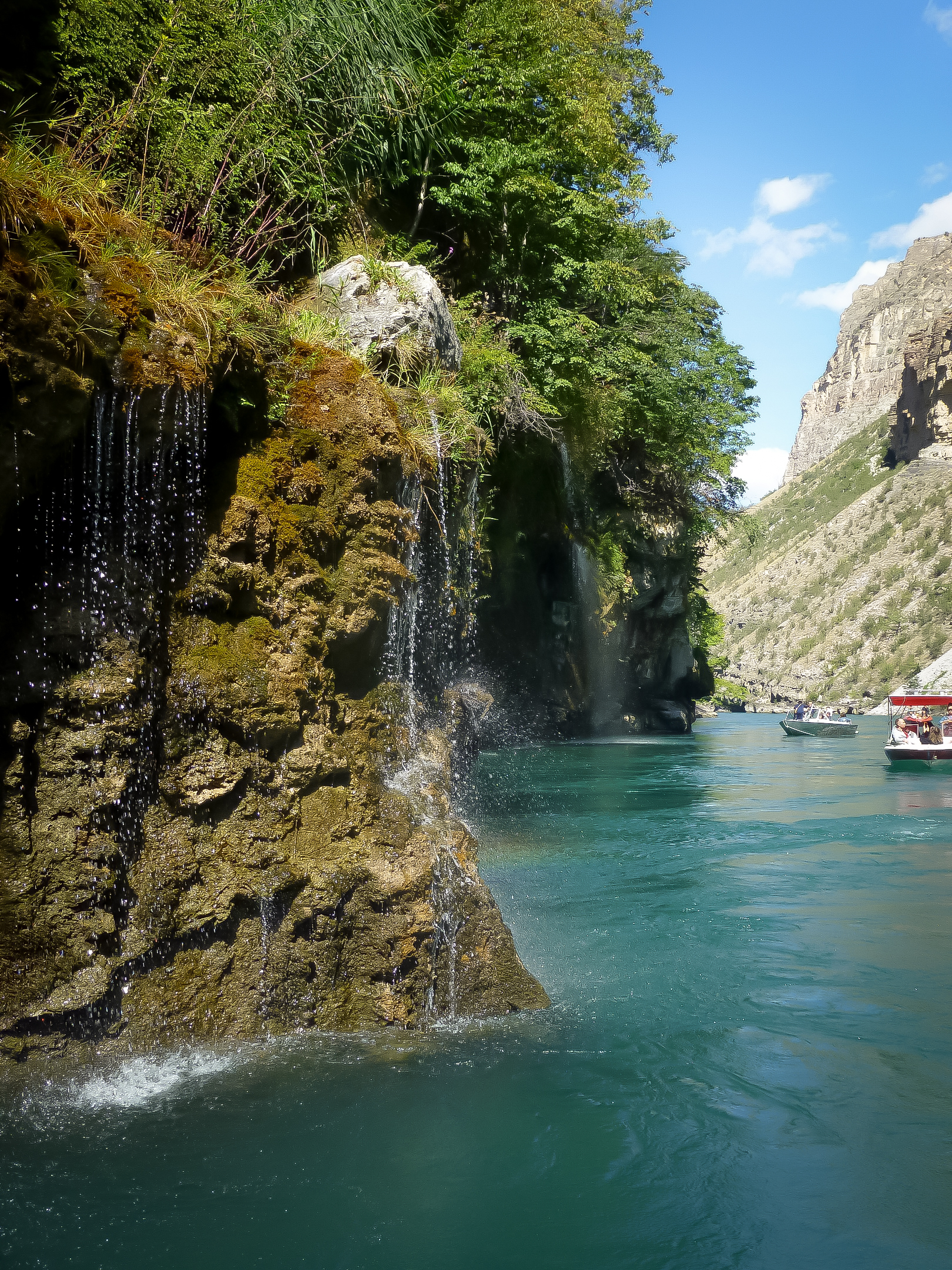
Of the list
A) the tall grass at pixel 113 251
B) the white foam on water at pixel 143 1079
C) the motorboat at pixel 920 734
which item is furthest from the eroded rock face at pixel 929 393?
the white foam on water at pixel 143 1079

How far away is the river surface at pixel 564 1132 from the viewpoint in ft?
13.0

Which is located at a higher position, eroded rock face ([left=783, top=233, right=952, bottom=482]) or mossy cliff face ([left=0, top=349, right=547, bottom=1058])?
eroded rock face ([left=783, top=233, right=952, bottom=482])

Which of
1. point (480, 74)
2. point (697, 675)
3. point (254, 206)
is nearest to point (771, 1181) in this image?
point (254, 206)

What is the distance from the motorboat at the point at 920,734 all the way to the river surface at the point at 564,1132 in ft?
68.2

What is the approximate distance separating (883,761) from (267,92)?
27.7 m

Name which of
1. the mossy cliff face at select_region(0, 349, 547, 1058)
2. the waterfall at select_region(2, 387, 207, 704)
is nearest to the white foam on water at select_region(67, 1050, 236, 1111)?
the mossy cliff face at select_region(0, 349, 547, 1058)

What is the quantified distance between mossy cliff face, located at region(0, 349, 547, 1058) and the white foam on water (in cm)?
16

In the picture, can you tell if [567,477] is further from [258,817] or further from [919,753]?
[258,817]

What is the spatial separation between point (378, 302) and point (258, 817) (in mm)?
4979

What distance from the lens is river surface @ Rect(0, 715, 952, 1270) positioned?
395 cm

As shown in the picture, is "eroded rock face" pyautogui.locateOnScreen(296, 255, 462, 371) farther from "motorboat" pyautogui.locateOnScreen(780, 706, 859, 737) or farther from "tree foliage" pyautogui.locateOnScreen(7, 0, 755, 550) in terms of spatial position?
"motorboat" pyautogui.locateOnScreen(780, 706, 859, 737)

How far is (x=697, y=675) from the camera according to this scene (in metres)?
43.2

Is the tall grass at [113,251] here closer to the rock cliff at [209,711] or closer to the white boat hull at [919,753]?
the rock cliff at [209,711]

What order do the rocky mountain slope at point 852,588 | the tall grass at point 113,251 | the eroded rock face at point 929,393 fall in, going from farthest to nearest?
the eroded rock face at point 929,393, the rocky mountain slope at point 852,588, the tall grass at point 113,251
